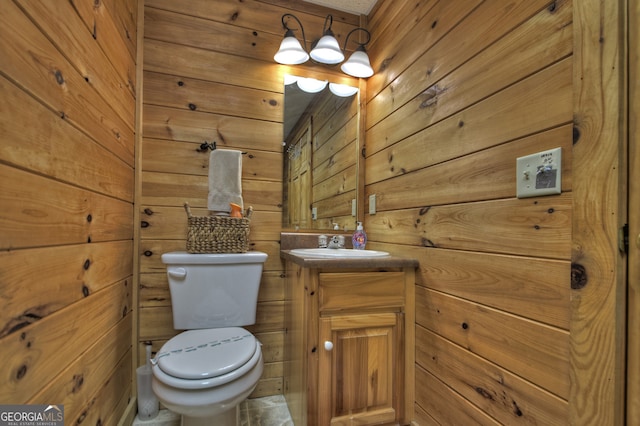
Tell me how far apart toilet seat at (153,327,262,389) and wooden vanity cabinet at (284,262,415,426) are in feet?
0.82

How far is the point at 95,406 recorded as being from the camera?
39.9 inches

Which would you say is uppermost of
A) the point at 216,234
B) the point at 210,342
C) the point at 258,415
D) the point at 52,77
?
the point at 52,77

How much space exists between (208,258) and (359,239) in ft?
2.63

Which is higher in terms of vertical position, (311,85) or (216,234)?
(311,85)

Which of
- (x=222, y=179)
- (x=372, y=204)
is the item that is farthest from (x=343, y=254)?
(x=222, y=179)

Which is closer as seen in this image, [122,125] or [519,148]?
[519,148]

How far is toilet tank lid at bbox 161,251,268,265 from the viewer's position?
1.33 metres

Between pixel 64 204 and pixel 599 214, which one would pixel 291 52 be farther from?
pixel 599 214

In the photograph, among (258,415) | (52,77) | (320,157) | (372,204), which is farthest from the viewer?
(320,157)

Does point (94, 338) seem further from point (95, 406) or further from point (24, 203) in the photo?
point (24, 203)

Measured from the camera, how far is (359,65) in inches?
65.1

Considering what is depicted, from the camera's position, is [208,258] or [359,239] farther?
[359,239]

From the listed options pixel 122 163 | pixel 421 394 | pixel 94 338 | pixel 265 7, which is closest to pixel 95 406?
pixel 94 338

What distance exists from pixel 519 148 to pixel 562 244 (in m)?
0.28
